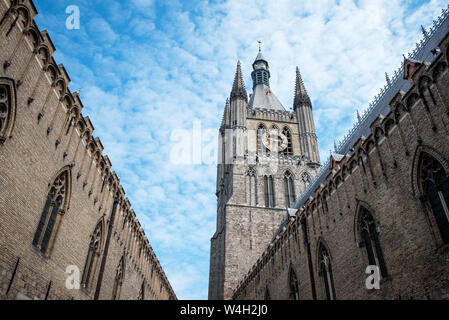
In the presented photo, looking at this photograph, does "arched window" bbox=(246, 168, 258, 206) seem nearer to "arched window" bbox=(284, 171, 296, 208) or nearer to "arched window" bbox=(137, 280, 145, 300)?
"arched window" bbox=(284, 171, 296, 208)

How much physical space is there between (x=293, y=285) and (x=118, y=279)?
11.2 m

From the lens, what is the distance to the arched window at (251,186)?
151 ft

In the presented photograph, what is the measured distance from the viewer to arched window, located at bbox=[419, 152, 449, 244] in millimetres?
11375

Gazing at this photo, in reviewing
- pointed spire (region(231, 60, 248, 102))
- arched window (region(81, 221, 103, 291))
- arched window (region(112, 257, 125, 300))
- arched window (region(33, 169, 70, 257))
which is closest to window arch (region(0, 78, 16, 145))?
arched window (region(33, 169, 70, 257))

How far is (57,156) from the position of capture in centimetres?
1338

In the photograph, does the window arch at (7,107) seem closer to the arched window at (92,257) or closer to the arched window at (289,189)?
the arched window at (92,257)

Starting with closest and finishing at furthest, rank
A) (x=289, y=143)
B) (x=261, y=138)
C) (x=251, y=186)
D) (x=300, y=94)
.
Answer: (x=251, y=186) < (x=261, y=138) < (x=289, y=143) < (x=300, y=94)

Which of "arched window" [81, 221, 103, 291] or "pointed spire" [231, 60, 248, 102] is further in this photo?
Result: "pointed spire" [231, 60, 248, 102]

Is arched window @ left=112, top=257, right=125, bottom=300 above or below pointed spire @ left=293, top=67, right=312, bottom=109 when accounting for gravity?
below

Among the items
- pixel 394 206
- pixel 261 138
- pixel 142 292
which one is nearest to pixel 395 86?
pixel 394 206

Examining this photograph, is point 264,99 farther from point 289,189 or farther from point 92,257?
point 92,257

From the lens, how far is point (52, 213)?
13352 mm

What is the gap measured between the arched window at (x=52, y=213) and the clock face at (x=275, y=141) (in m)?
42.1
